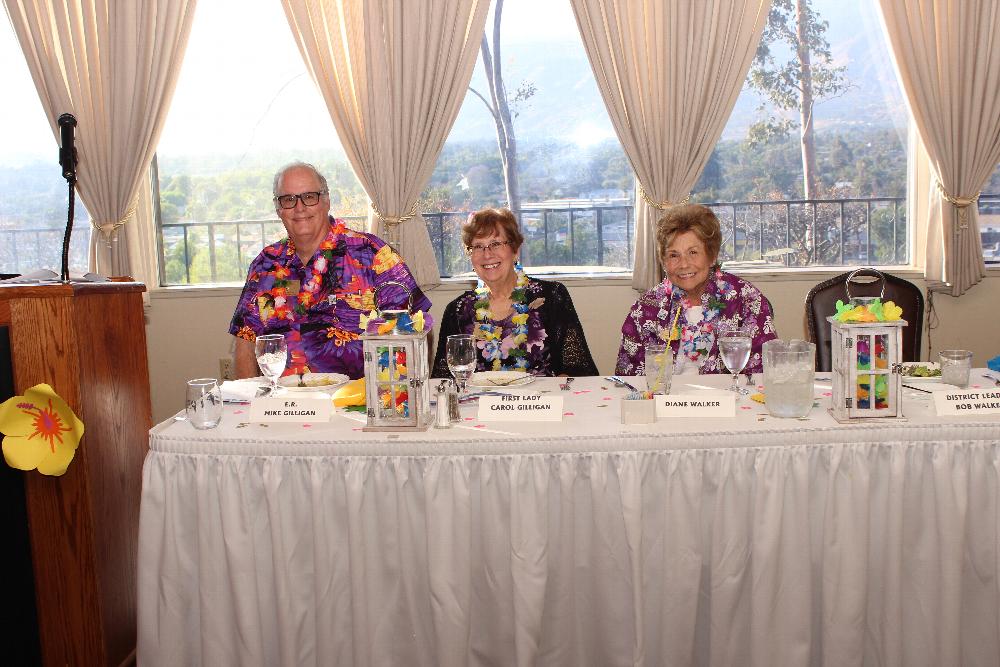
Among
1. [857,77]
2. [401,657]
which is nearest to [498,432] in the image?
[401,657]

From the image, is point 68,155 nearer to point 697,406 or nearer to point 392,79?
point 697,406

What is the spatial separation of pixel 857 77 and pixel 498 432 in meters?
3.46

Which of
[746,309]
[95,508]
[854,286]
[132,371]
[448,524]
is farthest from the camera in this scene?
[854,286]

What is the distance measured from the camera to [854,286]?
125 inches

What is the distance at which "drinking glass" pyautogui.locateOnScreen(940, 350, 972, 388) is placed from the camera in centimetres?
219

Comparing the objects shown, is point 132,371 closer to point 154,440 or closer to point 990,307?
point 154,440

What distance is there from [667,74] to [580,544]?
2.99 metres

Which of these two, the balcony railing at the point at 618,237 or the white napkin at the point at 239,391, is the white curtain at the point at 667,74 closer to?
the balcony railing at the point at 618,237

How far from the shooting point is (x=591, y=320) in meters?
4.49

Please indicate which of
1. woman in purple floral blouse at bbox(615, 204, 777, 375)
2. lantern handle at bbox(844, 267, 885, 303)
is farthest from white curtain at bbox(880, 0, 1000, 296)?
woman in purple floral blouse at bbox(615, 204, 777, 375)

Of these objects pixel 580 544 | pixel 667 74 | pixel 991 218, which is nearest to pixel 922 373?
pixel 580 544

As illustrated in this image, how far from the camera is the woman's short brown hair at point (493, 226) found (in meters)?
2.96

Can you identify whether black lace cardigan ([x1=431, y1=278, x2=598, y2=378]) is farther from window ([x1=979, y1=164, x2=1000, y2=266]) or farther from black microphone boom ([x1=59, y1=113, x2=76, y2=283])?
window ([x1=979, y1=164, x2=1000, y2=266])

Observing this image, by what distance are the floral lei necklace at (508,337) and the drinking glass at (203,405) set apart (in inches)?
43.2
